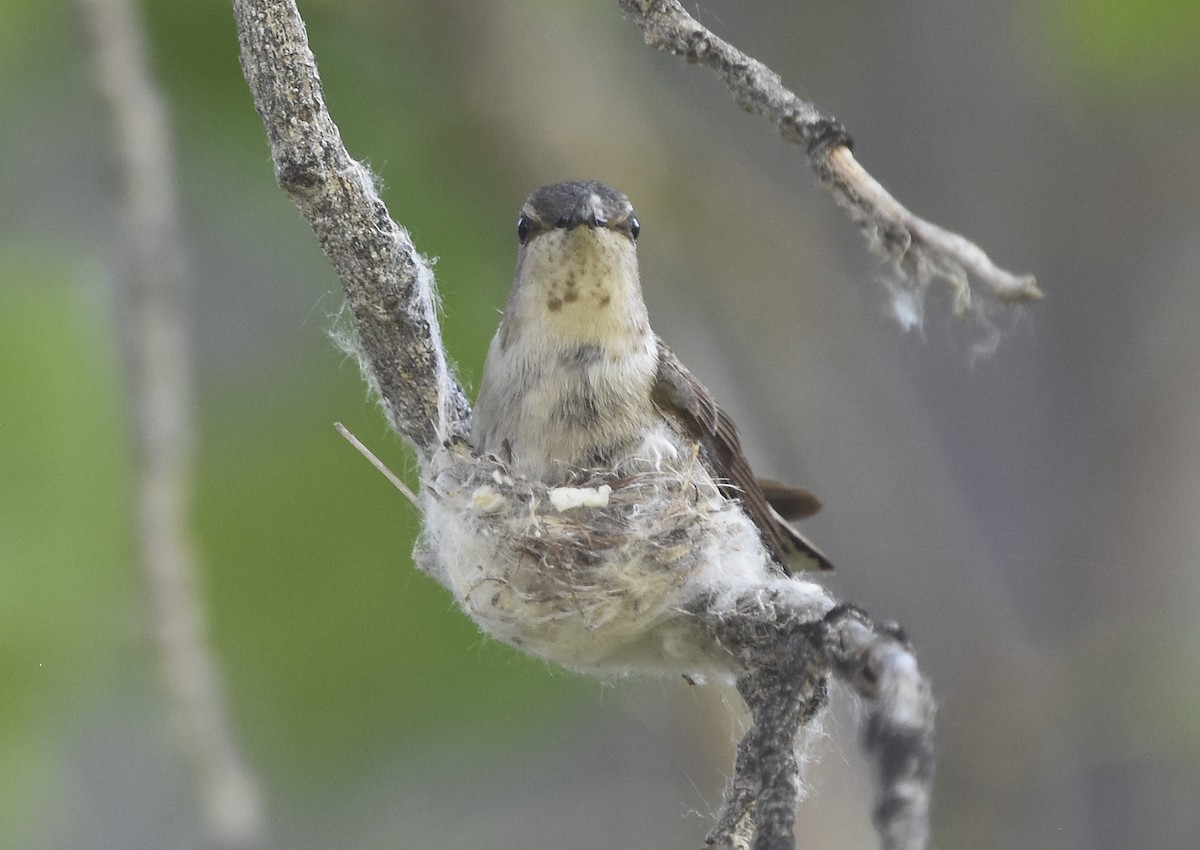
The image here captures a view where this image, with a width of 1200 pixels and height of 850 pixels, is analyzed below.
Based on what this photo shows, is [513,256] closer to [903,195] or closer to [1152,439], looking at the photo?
[903,195]

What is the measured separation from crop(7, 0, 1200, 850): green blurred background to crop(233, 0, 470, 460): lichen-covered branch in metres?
1.28

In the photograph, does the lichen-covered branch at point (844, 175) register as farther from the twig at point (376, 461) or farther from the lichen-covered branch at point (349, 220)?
the twig at point (376, 461)

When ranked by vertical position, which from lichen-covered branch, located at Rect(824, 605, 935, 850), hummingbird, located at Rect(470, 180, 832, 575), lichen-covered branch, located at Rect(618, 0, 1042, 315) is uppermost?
hummingbird, located at Rect(470, 180, 832, 575)

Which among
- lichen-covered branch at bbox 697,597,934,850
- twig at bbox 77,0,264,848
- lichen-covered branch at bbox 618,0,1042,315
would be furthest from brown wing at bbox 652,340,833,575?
lichen-covered branch at bbox 618,0,1042,315

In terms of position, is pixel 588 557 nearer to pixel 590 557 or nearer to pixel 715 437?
pixel 590 557

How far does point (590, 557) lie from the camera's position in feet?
6.82

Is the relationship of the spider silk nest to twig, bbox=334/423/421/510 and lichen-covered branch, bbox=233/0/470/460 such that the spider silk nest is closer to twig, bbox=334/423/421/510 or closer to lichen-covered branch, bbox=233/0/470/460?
twig, bbox=334/423/421/510

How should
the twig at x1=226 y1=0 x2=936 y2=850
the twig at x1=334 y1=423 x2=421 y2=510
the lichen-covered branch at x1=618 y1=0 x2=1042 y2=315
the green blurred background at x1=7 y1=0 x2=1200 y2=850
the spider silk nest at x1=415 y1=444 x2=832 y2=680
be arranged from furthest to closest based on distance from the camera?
the green blurred background at x1=7 y1=0 x2=1200 y2=850, the spider silk nest at x1=415 y1=444 x2=832 y2=680, the twig at x1=334 y1=423 x2=421 y2=510, the twig at x1=226 y1=0 x2=936 y2=850, the lichen-covered branch at x1=618 y1=0 x2=1042 y2=315

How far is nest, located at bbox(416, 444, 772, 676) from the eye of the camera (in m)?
1.99

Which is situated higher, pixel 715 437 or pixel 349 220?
pixel 715 437

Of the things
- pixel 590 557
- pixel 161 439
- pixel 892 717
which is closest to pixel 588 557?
pixel 590 557

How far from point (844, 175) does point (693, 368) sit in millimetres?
2437

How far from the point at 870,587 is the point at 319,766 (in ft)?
5.21

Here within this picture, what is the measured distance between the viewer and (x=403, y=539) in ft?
11.6
